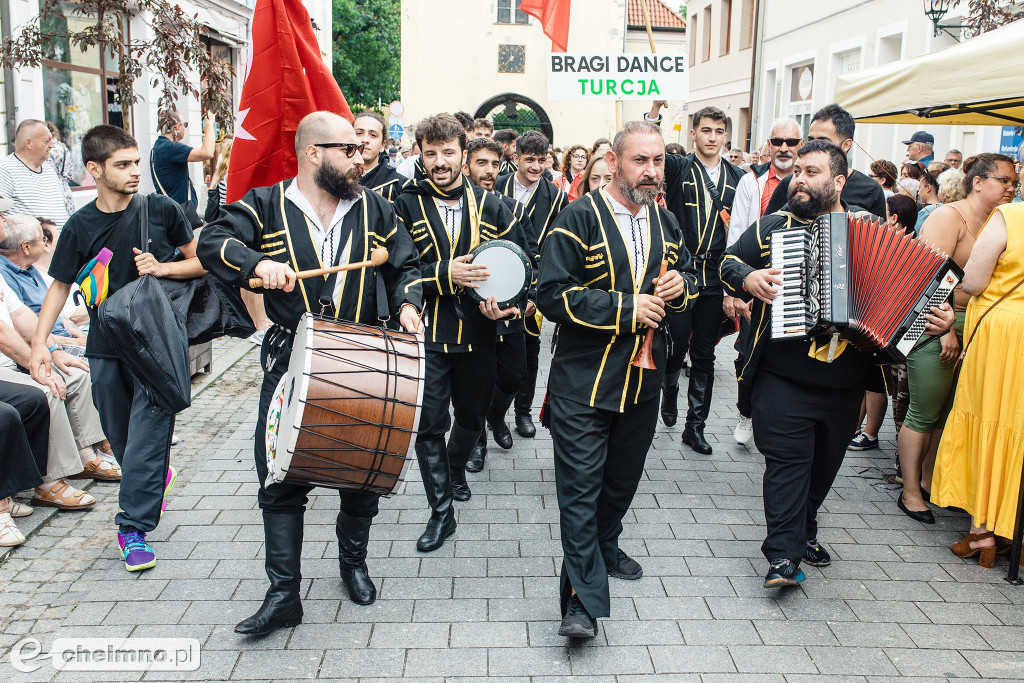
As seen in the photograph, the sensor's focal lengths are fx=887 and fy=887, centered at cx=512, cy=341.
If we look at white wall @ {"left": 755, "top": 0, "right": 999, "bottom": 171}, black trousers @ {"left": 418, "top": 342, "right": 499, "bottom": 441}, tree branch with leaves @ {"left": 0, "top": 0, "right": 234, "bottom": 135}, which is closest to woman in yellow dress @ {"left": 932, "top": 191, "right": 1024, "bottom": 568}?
black trousers @ {"left": 418, "top": 342, "right": 499, "bottom": 441}

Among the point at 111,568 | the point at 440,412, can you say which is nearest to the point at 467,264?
the point at 440,412

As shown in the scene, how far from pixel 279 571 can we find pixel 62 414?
226cm

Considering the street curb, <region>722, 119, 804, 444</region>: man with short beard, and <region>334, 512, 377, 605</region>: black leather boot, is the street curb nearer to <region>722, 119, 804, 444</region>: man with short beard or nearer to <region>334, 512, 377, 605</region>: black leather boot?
<region>334, 512, 377, 605</region>: black leather boot

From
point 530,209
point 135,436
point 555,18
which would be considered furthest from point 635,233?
point 555,18

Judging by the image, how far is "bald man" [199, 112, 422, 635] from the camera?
3.54 meters

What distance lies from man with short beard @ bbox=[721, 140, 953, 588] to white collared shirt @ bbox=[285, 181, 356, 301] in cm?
180

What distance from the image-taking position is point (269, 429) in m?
3.48

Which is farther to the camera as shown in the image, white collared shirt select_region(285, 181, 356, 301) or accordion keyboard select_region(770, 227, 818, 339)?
accordion keyboard select_region(770, 227, 818, 339)

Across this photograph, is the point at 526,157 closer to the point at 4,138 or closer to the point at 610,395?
the point at 610,395

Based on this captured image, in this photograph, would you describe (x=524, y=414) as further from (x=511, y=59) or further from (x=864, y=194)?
(x=511, y=59)

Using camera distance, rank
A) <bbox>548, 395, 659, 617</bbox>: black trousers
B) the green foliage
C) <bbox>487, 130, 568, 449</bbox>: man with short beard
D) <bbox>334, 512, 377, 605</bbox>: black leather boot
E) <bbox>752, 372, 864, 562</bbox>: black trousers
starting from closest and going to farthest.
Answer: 1. <bbox>548, 395, 659, 617</bbox>: black trousers
2. <bbox>334, 512, 377, 605</bbox>: black leather boot
3. <bbox>752, 372, 864, 562</bbox>: black trousers
4. <bbox>487, 130, 568, 449</bbox>: man with short beard
5. the green foliage

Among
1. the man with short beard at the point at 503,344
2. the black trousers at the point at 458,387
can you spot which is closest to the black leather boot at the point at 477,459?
the man with short beard at the point at 503,344

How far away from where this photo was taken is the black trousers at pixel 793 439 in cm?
404

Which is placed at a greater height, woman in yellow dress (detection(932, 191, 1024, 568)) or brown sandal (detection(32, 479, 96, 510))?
woman in yellow dress (detection(932, 191, 1024, 568))
